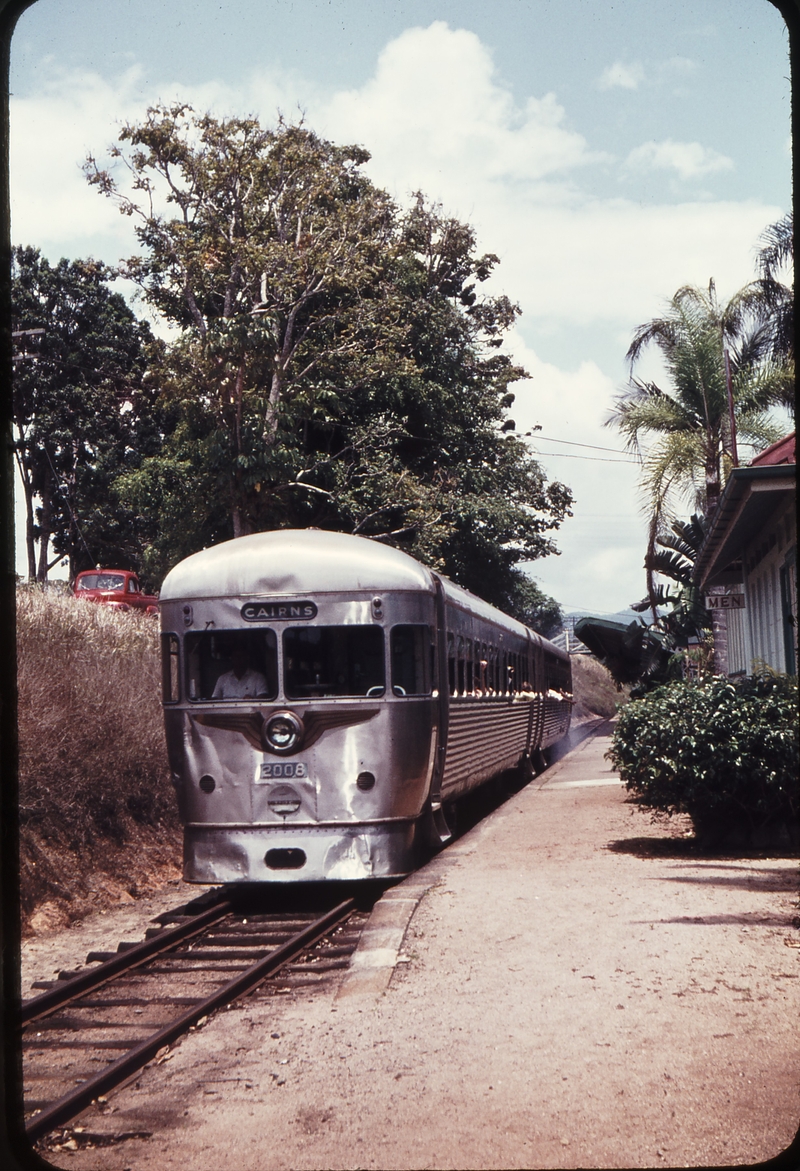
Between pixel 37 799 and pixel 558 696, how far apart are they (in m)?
18.3

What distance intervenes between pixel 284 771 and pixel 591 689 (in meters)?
65.7

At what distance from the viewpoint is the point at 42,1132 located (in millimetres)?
4801

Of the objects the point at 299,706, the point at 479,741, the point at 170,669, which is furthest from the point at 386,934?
the point at 479,741

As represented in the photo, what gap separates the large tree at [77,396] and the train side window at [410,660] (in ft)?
81.6

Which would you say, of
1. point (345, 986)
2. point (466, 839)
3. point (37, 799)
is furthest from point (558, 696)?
point (345, 986)

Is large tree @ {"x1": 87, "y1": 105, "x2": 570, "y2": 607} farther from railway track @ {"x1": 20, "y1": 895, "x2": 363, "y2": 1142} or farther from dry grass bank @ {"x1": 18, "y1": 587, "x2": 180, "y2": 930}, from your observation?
railway track @ {"x1": 20, "y1": 895, "x2": 363, "y2": 1142}

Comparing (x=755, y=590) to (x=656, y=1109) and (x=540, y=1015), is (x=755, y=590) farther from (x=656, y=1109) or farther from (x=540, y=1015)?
(x=656, y=1109)

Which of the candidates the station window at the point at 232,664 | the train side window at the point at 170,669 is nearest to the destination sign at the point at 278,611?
the station window at the point at 232,664

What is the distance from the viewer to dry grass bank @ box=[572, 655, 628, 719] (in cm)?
7231

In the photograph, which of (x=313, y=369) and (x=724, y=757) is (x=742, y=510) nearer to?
(x=724, y=757)

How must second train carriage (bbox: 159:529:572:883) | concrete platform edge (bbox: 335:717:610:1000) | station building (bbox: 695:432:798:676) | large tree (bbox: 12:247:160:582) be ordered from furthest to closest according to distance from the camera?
large tree (bbox: 12:247:160:582), station building (bbox: 695:432:798:676), second train carriage (bbox: 159:529:572:883), concrete platform edge (bbox: 335:717:610:1000)

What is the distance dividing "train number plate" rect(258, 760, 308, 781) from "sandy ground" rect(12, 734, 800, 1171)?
1390 millimetres

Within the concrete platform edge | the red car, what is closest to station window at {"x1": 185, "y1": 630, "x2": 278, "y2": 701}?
the concrete platform edge

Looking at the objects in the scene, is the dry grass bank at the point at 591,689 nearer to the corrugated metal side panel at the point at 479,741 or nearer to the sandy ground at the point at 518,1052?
the corrugated metal side panel at the point at 479,741
